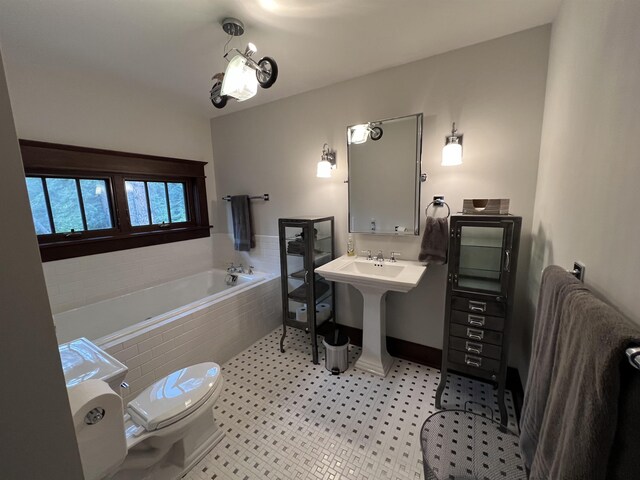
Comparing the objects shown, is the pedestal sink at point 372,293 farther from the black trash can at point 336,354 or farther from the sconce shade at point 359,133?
the sconce shade at point 359,133

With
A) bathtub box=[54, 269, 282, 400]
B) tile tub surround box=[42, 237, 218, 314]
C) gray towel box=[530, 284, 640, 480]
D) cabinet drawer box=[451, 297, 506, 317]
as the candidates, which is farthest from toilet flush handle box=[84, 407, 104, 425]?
cabinet drawer box=[451, 297, 506, 317]

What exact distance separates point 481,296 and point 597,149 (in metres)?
0.96

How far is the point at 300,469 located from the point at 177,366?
4.00 ft

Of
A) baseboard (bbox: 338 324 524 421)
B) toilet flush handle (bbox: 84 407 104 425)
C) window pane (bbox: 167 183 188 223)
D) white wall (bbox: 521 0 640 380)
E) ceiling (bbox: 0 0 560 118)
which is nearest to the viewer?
white wall (bbox: 521 0 640 380)

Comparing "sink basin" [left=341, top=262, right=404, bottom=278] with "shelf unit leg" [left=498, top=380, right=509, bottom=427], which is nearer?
"shelf unit leg" [left=498, top=380, right=509, bottom=427]

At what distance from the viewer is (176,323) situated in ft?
6.50

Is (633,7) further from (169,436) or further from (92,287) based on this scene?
(92,287)

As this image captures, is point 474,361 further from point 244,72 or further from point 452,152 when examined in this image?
point 244,72

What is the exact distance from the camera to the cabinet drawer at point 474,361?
158 centimetres

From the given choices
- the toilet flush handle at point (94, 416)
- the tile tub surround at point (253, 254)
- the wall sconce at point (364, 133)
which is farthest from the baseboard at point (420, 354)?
the toilet flush handle at point (94, 416)

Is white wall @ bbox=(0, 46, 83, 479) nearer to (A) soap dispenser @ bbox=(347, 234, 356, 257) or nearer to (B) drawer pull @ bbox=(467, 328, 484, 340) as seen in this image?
(B) drawer pull @ bbox=(467, 328, 484, 340)

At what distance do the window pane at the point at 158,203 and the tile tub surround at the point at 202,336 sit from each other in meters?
1.30

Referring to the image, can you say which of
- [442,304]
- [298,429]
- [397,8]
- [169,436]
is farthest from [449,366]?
[397,8]

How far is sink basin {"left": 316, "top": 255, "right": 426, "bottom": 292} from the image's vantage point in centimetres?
178
